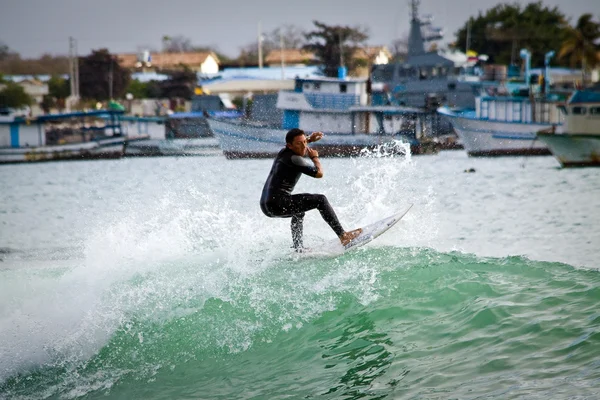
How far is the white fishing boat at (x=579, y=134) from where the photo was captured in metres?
33.2

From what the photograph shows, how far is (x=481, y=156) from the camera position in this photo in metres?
47.5

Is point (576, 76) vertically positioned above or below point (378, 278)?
above

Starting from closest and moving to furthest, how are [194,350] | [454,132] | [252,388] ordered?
[252,388], [194,350], [454,132]

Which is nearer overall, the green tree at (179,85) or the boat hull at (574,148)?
the boat hull at (574,148)

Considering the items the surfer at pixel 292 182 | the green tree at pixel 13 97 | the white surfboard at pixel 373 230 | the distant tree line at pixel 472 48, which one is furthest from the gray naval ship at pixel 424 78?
the surfer at pixel 292 182

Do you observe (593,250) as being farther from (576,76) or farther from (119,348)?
(576,76)

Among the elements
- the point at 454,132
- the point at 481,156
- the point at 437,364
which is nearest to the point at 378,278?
the point at 437,364

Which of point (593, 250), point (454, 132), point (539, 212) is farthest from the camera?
point (454, 132)

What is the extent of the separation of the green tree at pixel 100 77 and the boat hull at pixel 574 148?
48992mm

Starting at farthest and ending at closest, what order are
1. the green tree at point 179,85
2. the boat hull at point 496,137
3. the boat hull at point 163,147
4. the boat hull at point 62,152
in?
the green tree at point 179,85 → the boat hull at point 163,147 → the boat hull at point 62,152 → the boat hull at point 496,137

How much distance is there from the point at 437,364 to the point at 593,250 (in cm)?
751

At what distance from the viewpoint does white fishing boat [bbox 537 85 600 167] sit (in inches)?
1308

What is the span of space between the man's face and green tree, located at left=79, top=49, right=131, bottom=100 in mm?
66599

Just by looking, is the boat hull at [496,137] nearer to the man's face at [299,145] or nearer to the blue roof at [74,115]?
the blue roof at [74,115]
